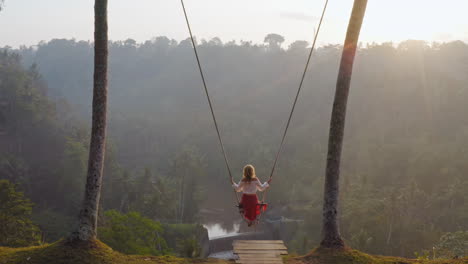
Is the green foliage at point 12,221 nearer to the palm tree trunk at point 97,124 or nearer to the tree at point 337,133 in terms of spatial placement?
the palm tree trunk at point 97,124

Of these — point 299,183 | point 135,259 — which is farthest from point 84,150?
point 135,259

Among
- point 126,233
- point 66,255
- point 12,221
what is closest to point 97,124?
point 66,255

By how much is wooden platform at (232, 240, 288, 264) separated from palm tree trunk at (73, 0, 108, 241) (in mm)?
1969

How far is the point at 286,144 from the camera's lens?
60688mm

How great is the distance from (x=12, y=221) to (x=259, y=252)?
10.9 meters

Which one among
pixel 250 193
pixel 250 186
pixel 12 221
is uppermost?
pixel 250 186

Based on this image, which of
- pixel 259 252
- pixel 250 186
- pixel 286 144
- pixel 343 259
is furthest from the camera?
pixel 286 144

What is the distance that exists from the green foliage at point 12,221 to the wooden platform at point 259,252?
9.59m

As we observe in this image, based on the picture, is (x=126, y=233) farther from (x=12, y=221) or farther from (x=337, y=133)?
(x=337, y=133)

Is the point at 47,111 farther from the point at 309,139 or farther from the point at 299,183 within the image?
the point at 309,139

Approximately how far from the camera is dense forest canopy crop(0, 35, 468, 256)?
29859mm

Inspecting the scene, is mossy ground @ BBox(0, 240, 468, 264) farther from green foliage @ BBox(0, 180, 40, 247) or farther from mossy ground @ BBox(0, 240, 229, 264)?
green foliage @ BBox(0, 180, 40, 247)

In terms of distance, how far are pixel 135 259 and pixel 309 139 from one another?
5605 centimetres

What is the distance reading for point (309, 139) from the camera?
61031 millimetres
